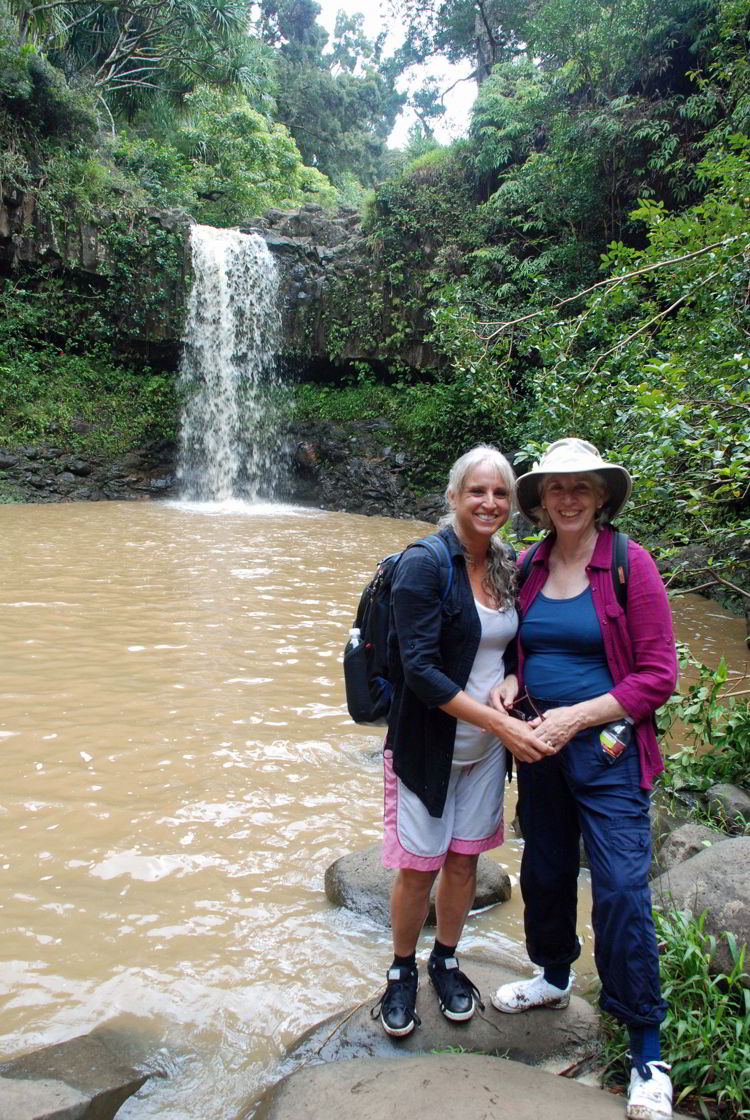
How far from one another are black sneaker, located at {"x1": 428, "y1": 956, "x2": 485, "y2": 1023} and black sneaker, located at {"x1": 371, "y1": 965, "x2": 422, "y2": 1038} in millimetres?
77

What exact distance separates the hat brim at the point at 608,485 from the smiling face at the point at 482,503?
10cm

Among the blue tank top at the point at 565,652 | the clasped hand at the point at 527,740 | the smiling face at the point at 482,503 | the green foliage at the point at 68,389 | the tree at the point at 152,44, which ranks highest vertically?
the tree at the point at 152,44

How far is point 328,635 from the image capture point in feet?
20.7

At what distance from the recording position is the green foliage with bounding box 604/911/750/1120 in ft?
5.88

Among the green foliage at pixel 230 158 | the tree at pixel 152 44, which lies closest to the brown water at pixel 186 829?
the green foliage at pixel 230 158

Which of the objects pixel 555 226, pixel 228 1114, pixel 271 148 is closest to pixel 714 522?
pixel 228 1114

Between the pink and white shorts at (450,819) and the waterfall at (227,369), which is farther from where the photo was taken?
the waterfall at (227,369)

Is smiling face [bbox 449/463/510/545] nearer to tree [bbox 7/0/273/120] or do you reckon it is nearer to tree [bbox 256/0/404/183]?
tree [bbox 7/0/273/120]

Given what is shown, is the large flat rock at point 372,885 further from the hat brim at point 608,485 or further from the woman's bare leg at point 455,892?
the hat brim at point 608,485

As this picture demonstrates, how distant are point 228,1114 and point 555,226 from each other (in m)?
16.3

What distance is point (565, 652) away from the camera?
6.72ft

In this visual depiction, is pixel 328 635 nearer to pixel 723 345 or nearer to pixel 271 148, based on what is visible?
pixel 723 345

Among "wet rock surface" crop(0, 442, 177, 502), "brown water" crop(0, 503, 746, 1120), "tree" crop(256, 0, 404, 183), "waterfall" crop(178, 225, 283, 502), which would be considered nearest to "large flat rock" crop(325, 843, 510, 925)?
"brown water" crop(0, 503, 746, 1120)

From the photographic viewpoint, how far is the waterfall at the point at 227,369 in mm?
17156
